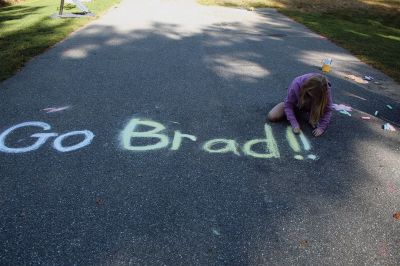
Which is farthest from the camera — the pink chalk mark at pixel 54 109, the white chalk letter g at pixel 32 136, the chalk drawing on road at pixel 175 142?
the pink chalk mark at pixel 54 109

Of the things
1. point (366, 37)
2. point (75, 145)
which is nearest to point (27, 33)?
point (75, 145)

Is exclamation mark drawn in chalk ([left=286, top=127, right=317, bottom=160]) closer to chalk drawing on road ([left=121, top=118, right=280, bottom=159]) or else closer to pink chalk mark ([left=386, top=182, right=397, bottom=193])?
chalk drawing on road ([left=121, top=118, right=280, bottom=159])

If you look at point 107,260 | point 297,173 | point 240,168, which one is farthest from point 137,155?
point 297,173

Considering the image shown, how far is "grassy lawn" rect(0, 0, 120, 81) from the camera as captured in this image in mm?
5505

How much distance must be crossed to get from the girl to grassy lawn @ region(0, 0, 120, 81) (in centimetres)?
385

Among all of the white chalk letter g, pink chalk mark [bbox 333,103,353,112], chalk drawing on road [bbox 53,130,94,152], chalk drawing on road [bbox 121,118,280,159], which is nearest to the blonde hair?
chalk drawing on road [bbox 121,118,280,159]

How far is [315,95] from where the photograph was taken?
358cm

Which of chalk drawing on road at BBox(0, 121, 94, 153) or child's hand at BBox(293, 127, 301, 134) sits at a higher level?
child's hand at BBox(293, 127, 301, 134)

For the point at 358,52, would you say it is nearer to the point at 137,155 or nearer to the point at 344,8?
the point at 137,155

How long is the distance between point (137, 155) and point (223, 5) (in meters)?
11.9

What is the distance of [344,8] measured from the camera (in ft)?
52.7

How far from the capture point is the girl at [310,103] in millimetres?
3537

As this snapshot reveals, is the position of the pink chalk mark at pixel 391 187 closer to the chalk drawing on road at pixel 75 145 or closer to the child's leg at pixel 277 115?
the child's leg at pixel 277 115

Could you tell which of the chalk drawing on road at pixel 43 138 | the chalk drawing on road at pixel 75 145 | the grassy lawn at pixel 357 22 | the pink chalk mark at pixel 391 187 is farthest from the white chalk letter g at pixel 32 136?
the grassy lawn at pixel 357 22
